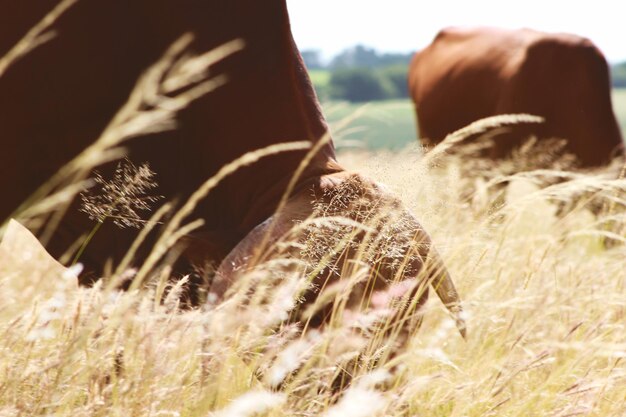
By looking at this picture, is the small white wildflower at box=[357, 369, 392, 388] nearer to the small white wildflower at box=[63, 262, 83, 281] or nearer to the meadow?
the meadow

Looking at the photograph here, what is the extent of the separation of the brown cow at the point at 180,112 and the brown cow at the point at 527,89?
4478mm

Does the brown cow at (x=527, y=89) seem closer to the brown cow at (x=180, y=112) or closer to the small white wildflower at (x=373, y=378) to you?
the brown cow at (x=180, y=112)

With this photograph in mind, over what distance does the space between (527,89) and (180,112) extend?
196 inches

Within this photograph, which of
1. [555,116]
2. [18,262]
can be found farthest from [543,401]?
[555,116]

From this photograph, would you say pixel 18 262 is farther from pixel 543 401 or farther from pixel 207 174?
pixel 543 401

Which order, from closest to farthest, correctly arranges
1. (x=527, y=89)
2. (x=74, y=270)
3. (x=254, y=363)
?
(x=254, y=363) < (x=74, y=270) < (x=527, y=89)

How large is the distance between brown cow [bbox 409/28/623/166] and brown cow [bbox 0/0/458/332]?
14.7 ft

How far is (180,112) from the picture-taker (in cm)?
225

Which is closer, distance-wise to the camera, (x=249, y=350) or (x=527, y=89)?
(x=249, y=350)

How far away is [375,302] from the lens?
192 centimetres

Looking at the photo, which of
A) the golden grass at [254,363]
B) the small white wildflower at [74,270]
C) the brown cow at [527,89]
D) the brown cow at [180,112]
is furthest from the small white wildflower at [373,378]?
the brown cow at [527,89]

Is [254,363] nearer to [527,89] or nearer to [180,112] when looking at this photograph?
[180,112]

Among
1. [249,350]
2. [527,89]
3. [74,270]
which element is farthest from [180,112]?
[527,89]

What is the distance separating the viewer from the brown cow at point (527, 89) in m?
6.30
